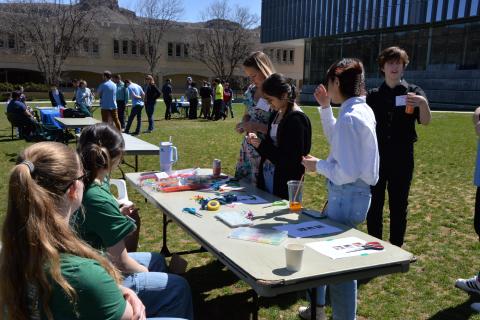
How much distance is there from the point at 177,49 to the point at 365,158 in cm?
4814

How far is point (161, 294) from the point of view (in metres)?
2.32

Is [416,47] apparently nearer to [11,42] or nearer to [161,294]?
[161,294]

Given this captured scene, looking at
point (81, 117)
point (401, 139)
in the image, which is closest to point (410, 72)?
point (81, 117)

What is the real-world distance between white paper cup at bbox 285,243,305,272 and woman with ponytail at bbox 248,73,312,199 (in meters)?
1.28

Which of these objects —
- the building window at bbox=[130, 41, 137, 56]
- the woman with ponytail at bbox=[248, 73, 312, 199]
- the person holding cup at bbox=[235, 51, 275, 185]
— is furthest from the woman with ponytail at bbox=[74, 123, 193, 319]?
the building window at bbox=[130, 41, 137, 56]

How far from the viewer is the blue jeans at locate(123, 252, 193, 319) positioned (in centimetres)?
229

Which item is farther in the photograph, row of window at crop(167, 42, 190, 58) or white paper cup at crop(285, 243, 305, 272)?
row of window at crop(167, 42, 190, 58)

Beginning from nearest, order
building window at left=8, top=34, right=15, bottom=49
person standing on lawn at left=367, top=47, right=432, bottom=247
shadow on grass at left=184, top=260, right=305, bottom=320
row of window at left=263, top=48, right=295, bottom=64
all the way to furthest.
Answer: shadow on grass at left=184, top=260, right=305, bottom=320 → person standing on lawn at left=367, top=47, right=432, bottom=247 → building window at left=8, top=34, right=15, bottom=49 → row of window at left=263, top=48, right=295, bottom=64

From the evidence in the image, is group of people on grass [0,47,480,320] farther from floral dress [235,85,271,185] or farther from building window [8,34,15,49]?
building window [8,34,15,49]

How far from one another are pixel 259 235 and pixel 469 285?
6.91 ft

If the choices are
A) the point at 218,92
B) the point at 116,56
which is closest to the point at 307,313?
the point at 218,92

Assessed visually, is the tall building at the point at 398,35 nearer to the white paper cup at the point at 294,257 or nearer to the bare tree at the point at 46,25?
the bare tree at the point at 46,25

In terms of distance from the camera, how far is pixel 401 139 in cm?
359

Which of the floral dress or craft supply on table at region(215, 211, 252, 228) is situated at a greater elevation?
the floral dress
